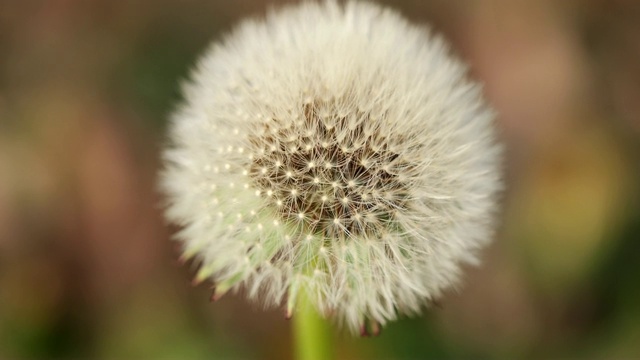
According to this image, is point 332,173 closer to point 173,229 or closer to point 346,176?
point 346,176

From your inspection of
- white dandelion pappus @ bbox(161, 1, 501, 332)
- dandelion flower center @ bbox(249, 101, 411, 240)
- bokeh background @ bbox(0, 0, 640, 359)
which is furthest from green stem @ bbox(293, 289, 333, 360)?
bokeh background @ bbox(0, 0, 640, 359)

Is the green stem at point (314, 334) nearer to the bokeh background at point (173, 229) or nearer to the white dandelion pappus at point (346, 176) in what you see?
the white dandelion pappus at point (346, 176)

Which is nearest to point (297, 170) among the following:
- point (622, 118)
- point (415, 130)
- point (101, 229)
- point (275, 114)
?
point (275, 114)

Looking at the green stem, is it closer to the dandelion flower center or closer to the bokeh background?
the dandelion flower center

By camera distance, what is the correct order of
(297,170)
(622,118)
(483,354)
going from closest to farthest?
(297,170)
(483,354)
(622,118)

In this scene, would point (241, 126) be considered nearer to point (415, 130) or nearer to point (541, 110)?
point (415, 130)
